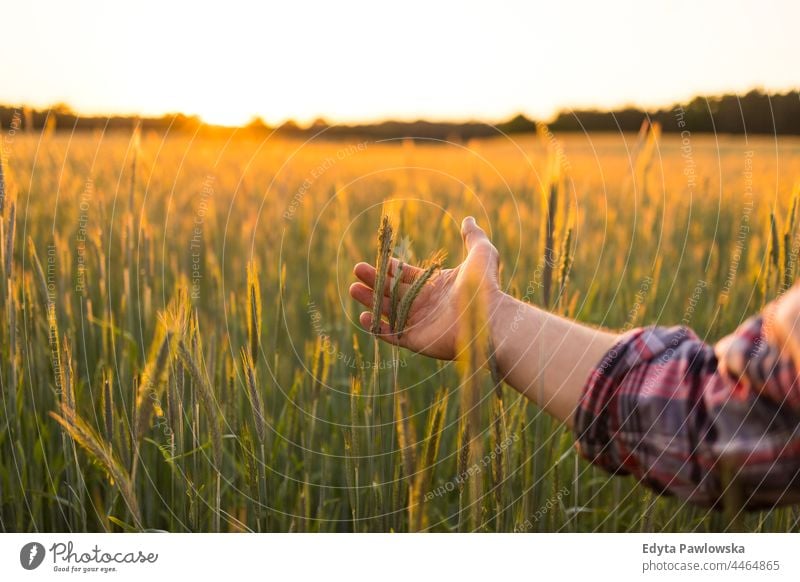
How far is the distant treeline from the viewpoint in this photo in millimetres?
963

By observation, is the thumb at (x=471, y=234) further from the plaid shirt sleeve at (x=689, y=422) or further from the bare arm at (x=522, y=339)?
the plaid shirt sleeve at (x=689, y=422)

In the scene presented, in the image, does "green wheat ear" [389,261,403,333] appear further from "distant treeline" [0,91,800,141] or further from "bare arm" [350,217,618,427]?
"distant treeline" [0,91,800,141]

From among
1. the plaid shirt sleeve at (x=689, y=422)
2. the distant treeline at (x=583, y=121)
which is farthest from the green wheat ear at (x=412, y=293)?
the distant treeline at (x=583, y=121)

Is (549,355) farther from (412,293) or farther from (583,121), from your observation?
(583,121)

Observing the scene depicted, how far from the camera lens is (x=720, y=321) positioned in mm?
1182

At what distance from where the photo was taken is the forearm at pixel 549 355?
0.69 meters

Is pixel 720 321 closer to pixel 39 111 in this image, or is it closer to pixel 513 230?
pixel 513 230

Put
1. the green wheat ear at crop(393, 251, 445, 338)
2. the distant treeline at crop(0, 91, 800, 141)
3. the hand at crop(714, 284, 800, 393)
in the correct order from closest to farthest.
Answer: the hand at crop(714, 284, 800, 393) < the green wheat ear at crop(393, 251, 445, 338) < the distant treeline at crop(0, 91, 800, 141)

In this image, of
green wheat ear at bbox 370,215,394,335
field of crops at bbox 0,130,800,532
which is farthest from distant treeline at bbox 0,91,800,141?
green wheat ear at bbox 370,215,394,335

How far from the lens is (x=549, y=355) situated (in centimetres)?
71

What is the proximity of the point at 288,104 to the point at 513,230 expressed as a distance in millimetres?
636

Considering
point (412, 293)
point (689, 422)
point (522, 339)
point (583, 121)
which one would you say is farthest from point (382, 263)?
point (583, 121)

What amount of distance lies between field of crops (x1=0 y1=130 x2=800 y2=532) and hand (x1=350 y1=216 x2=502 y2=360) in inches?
1.7

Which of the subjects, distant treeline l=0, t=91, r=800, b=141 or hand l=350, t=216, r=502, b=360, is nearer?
hand l=350, t=216, r=502, b=360
